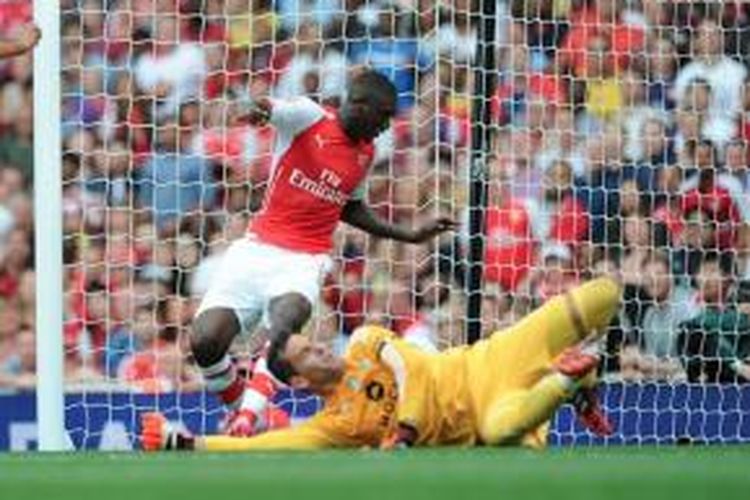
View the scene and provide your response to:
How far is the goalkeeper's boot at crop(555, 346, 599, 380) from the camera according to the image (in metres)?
6.75

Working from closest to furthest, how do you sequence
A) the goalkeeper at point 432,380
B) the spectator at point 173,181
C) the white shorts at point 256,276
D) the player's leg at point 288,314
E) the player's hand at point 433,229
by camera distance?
the goalkeeper at point 432,380 → the player's leg at point 288,314 → the player's hand at point 433,229 → the white shorts at point 256,276 → the spectator at point 173,181

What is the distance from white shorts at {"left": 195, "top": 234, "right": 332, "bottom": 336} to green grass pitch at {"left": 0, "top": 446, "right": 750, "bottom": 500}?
3.44 metres

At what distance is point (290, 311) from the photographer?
8.51m

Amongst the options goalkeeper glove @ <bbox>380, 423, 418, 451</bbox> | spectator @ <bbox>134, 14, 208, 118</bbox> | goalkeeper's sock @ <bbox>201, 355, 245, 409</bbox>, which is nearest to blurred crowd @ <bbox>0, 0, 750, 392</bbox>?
spectator @ <bbox>134, 14, 208, 118</bbox>

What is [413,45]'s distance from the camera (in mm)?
9484

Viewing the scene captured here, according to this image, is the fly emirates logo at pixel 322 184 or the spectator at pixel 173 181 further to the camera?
the spectator at pixel 173 181

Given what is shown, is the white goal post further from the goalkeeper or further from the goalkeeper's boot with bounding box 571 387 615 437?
the goalkeeper's boot with bounding box 571 387 615 437

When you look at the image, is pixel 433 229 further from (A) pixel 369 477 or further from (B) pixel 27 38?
(A) pixel 369 477

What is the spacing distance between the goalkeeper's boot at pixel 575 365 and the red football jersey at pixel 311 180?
2.10 metres

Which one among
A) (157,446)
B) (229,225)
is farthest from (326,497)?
(229,225)

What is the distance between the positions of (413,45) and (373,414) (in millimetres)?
2651

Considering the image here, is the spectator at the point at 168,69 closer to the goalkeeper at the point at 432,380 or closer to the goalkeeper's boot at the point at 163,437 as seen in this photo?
the goalkeeper at the point at 432,380

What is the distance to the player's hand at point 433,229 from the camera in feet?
28.1

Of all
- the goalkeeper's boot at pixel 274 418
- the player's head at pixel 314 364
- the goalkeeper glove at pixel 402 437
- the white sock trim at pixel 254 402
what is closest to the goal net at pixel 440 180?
the goalkeeper's boot at pixel 274 418
